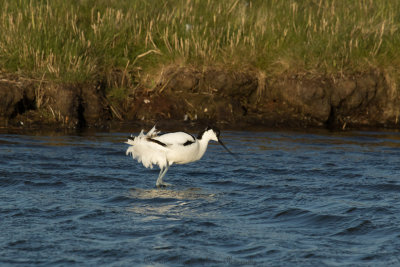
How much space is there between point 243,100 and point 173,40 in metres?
1.65

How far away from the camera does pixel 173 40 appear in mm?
12828

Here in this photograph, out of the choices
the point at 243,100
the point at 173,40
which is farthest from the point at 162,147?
the point at 173,40

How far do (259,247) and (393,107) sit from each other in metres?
7.36

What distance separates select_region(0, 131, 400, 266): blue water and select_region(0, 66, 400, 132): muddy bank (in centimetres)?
76

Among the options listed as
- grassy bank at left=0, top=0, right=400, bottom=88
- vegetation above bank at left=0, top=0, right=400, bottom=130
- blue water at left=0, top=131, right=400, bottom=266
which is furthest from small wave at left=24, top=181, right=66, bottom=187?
grassy bank at left=0, top=0, right=400, bottom=88

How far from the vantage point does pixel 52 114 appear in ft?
38.8

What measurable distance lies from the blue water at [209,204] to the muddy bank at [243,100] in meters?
0.76

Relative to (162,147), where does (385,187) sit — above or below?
below

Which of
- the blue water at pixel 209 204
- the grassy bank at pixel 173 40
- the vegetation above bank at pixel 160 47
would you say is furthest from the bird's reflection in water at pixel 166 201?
the grassy bank at pixel 173 40

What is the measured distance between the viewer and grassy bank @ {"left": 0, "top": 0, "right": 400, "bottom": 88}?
12.0 m

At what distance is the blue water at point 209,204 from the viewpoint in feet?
20.2

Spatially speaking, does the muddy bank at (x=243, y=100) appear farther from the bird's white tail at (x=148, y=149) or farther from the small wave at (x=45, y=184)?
the small wave at (x=45, y=184)

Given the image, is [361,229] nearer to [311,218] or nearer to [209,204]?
[311,218]

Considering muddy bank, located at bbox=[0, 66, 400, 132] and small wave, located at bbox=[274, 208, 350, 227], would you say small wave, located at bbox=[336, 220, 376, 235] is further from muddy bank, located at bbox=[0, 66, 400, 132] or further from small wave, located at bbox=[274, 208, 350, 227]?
muddy bank, located at bbox=[0, 66, 400, 132]
